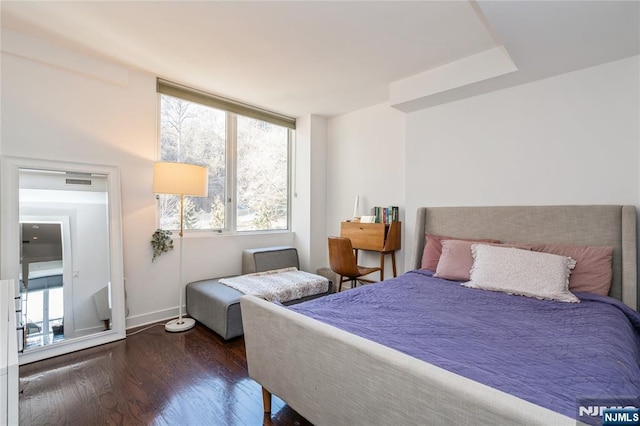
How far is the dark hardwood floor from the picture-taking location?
5.42ft

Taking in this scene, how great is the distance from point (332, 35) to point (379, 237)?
207 cm

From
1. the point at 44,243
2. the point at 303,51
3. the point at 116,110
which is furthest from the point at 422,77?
the point at 44,243

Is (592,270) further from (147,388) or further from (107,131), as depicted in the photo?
(107,131)

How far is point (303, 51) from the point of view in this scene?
250cm

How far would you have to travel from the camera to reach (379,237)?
11.0 ft

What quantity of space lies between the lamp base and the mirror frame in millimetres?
363

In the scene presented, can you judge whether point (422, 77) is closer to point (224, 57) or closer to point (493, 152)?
point (493, 152)

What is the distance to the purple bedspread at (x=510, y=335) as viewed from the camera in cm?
103

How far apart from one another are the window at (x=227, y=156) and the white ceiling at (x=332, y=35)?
446mm

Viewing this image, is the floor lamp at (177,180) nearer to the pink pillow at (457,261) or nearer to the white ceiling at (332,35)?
the white ceiling at (332,35)

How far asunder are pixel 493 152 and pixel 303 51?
2.00m

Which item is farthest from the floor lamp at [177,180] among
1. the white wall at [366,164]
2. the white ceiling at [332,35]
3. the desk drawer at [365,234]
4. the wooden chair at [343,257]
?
the white wall at [366,164]

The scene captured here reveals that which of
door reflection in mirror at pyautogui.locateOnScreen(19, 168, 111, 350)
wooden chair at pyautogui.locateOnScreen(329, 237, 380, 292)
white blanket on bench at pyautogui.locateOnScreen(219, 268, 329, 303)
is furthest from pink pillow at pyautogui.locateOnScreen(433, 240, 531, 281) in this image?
door reflection in mirror at pyautogui.locateOnScreen(19, 168, 111, 350)

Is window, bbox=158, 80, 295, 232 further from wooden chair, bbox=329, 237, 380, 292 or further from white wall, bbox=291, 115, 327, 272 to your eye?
wooden chair, bbox=329, 237, 380, 292
